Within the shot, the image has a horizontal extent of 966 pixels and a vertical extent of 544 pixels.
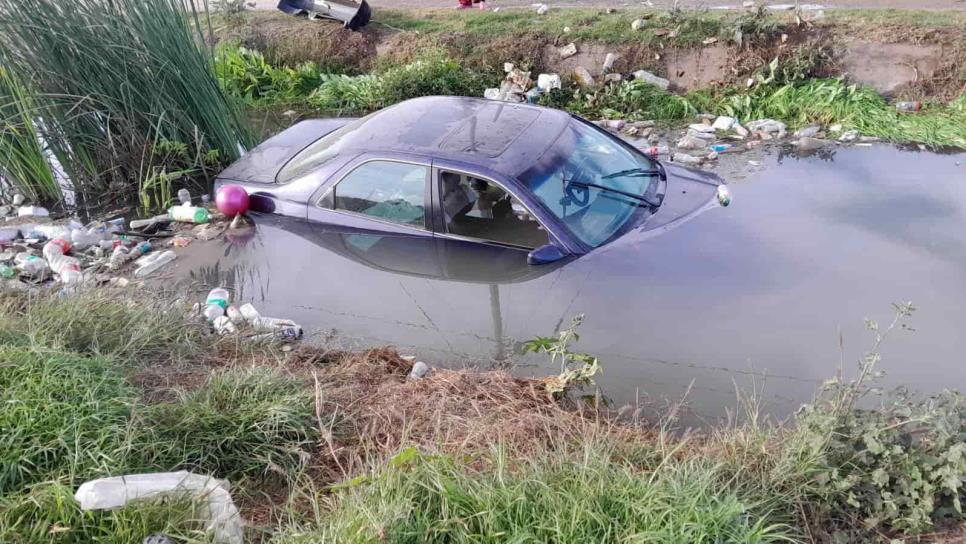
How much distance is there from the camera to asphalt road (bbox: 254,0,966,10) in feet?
32.8

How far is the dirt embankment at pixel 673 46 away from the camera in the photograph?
8.62m

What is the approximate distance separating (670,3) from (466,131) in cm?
676

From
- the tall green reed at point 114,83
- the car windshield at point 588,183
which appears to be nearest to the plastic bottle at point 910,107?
the car windshield at point 588,183

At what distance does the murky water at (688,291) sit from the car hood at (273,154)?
41 cm

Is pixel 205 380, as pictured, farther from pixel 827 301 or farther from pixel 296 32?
pixel 296 32

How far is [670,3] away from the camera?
35.8ft

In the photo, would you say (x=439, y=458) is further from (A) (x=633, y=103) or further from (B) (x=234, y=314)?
(A) (x=633, y=103)

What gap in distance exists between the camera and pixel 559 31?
32.9ft

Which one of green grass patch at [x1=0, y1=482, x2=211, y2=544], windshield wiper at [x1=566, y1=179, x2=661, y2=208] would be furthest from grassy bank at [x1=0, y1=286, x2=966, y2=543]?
windshield wiper at [x1=566, y1=179, x2=661, y2=208]

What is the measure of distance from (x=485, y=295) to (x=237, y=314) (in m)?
1.69

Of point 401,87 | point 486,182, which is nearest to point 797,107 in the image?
point 401,87

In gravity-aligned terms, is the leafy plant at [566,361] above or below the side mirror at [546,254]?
below

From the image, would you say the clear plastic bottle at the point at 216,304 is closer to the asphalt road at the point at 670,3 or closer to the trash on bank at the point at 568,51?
the trash on bank at the point at 568,51

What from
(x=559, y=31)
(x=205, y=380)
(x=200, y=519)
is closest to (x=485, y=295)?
(x=205, y=380)
